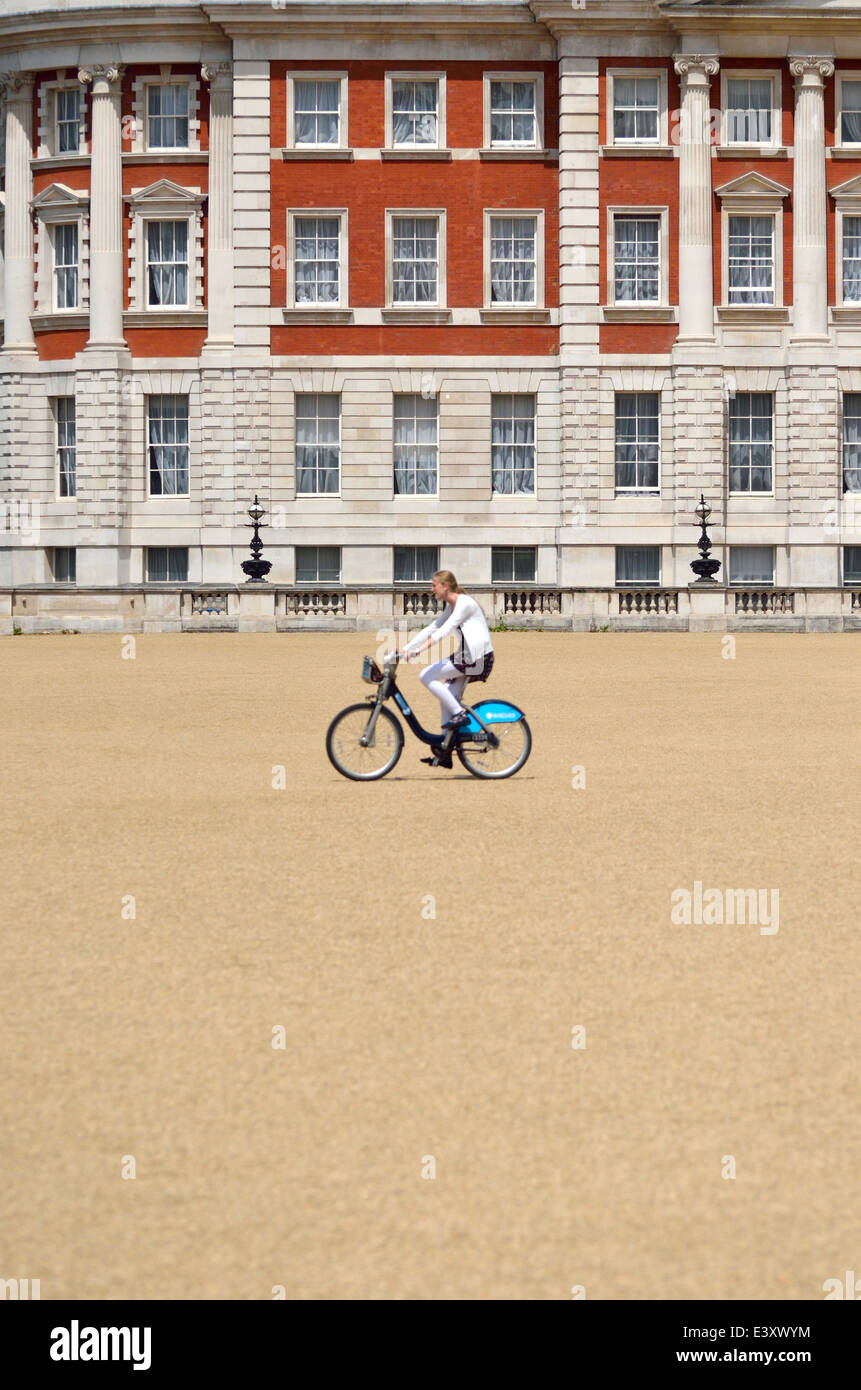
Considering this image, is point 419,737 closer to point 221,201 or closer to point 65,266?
point 221,201

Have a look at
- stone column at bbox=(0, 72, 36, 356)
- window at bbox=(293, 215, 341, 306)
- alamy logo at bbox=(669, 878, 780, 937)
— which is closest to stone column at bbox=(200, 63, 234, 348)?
window at bbox=(293, 215, 341, 306)

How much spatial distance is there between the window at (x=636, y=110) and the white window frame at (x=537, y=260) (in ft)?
10.0

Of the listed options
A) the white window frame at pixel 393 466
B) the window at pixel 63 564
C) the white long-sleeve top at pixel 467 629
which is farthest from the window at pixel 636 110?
the white long-sleeve top at pixel 467 629

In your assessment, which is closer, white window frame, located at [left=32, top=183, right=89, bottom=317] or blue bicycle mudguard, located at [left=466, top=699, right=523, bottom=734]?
blue bicycle mudguard, located at [left=466, top=699, right=523, bottom=734]

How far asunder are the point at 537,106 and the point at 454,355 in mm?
7300

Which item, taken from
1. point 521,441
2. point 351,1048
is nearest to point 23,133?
point 521,441

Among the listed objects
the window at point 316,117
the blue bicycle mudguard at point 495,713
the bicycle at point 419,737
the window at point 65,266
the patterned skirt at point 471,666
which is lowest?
the bicycle at point 419,737

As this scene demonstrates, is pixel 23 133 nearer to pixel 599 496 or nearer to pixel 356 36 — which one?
pixel 356 36

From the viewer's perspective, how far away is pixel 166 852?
1352 cm

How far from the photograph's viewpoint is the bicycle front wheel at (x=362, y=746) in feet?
59.5

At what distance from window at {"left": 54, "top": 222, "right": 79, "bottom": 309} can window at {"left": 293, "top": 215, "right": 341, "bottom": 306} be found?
654 centimetres

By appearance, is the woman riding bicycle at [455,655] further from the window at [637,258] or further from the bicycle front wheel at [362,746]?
the window at [637,258]

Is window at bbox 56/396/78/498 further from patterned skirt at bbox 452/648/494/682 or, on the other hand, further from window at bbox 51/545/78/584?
patterned skirt at bbox 452/648/494/682

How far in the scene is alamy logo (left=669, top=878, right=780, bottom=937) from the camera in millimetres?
11000
